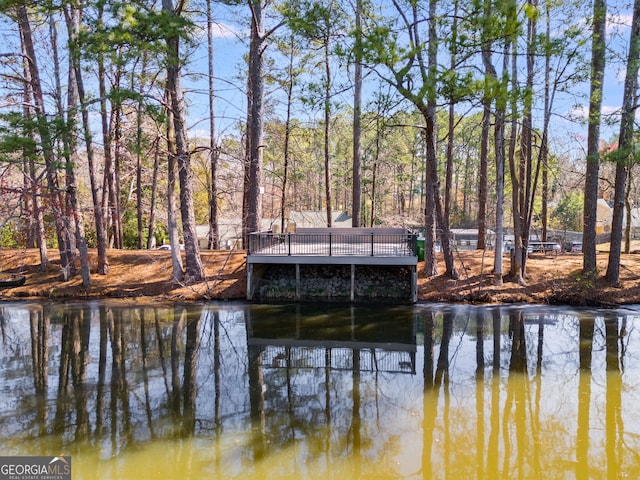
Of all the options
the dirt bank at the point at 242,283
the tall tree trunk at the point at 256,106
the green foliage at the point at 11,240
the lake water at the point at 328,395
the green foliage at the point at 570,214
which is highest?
the tall tree trunk at the point at 256,106

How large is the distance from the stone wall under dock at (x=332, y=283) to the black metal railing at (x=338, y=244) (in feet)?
1.90

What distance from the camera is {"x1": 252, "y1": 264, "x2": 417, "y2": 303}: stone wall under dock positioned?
44.7 ft

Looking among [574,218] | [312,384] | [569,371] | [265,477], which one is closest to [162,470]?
[265,477]

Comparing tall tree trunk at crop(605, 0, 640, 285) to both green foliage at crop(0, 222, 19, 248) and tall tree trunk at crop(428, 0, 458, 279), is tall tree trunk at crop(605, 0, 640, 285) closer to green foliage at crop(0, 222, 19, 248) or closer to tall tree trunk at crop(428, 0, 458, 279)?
tall tree trunk at crop(428, 0, 458, 279)

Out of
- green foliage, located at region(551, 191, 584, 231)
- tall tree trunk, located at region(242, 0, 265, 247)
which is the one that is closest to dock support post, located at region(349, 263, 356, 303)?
tall tree trunk, located at region(242, 0, 265, 247)

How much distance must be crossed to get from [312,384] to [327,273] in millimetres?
7049

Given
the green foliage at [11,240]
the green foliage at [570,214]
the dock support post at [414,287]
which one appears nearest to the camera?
the dock support post at [414,287]

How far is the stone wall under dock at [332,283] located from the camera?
13617 mm

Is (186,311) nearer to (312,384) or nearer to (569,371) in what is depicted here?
(312,384)

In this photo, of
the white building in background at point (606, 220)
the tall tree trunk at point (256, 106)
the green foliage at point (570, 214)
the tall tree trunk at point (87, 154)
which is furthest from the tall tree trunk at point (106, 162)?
the green foliage at point (570, 214)

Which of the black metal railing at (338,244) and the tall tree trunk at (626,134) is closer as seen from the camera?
the tall tree trunk at (626,134)

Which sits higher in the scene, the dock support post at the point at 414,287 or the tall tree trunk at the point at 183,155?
the tall tree trunk at the point at 183,155

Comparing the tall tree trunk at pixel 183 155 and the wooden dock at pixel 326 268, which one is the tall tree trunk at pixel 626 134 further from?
the tall tree trunk at pixel 183 155

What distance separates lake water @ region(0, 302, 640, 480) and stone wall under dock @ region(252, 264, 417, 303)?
2.02 m
